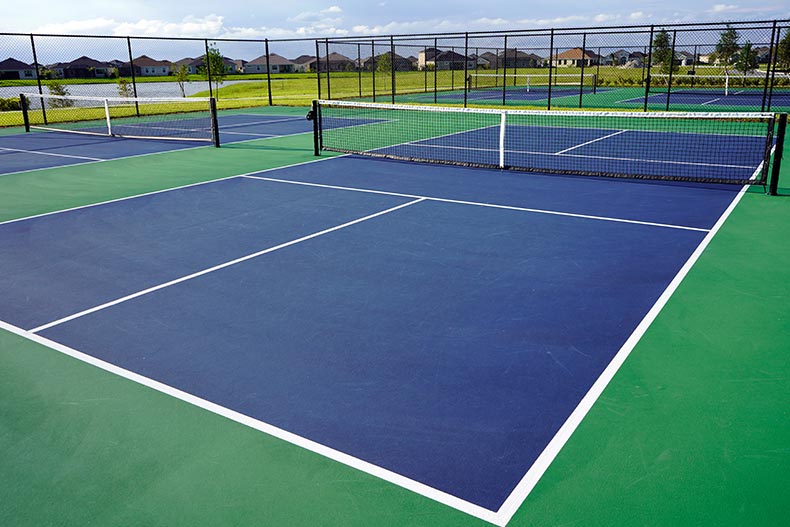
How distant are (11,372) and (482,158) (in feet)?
39.5

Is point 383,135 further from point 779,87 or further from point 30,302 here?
point 779,87

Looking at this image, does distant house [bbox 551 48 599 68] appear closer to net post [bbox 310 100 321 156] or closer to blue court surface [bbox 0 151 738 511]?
net post [bbox 310 100 321 156]

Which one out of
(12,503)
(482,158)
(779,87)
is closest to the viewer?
(12,503)

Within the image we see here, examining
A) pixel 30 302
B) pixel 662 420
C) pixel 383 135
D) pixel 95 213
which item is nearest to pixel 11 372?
pixel 30 302

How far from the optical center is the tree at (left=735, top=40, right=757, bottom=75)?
39.8 m

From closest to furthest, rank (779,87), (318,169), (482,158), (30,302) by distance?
(30,302) < (318,169) < (482,158) < (779,87)

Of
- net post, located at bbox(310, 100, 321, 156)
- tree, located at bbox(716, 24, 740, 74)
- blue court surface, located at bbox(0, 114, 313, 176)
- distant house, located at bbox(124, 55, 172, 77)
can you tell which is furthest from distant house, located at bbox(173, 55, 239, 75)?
tree, located at bbox(716, 24, 740, 74)

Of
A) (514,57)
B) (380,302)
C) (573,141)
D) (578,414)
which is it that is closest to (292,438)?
(578,414)

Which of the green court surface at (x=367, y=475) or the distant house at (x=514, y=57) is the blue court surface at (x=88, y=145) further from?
the green court surface at (x=367, y=475)

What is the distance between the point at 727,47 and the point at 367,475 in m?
45.0

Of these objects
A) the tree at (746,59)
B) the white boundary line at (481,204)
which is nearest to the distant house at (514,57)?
the tree at (746,59)

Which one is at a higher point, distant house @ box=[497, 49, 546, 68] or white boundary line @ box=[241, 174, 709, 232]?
distant house @ box=[497, 49, 546, 68]

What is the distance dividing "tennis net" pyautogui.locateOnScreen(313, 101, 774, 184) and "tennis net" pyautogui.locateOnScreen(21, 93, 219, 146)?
4.81m

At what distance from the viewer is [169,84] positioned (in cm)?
6184
